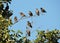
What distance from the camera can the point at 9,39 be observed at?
12.2 m

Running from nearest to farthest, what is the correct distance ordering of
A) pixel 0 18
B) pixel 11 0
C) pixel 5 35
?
pixel 5 35, pixel 0 18, pixel 11 0

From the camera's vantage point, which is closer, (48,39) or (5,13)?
(48,39)

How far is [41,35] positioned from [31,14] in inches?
47.8

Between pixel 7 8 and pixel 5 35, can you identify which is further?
pixel 7 8

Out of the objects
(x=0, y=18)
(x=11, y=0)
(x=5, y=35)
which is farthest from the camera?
(x=11, y=0)

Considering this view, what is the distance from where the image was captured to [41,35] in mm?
12539

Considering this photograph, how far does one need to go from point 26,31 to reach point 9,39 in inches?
31.5

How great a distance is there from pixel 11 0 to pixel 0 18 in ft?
4.31

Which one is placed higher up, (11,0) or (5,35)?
(11,0)

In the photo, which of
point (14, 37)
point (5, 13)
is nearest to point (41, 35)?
point (14, 37)

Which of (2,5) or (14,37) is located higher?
(2,5)

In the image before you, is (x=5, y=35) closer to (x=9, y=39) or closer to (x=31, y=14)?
(x=9, y=39)

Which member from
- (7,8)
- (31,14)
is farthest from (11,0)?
(31,14)

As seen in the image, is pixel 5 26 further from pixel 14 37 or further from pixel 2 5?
pixel 2 5
